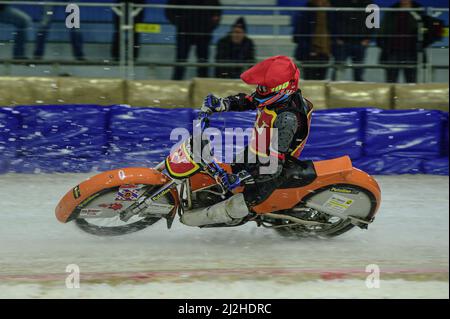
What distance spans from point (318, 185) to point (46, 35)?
470 centimetres

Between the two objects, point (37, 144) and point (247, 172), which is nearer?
point (247, 172)

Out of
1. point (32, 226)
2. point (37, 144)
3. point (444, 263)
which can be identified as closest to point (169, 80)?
point (37, 144)

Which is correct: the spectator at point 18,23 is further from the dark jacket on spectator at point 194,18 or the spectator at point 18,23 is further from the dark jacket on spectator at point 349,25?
the dark jacket on spectator at point 349,25

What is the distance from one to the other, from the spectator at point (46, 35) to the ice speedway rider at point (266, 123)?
3853 mm

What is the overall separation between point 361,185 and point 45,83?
4873 mm

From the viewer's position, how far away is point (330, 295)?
4875mm

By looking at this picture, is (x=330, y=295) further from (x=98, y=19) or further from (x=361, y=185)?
(x=98, y=19)

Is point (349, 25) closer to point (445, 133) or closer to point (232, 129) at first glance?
point (445, 133)

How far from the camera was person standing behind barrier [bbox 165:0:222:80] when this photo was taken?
29.9 feet

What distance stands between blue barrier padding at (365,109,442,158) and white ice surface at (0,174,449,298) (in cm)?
200

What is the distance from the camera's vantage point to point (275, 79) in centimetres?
539
